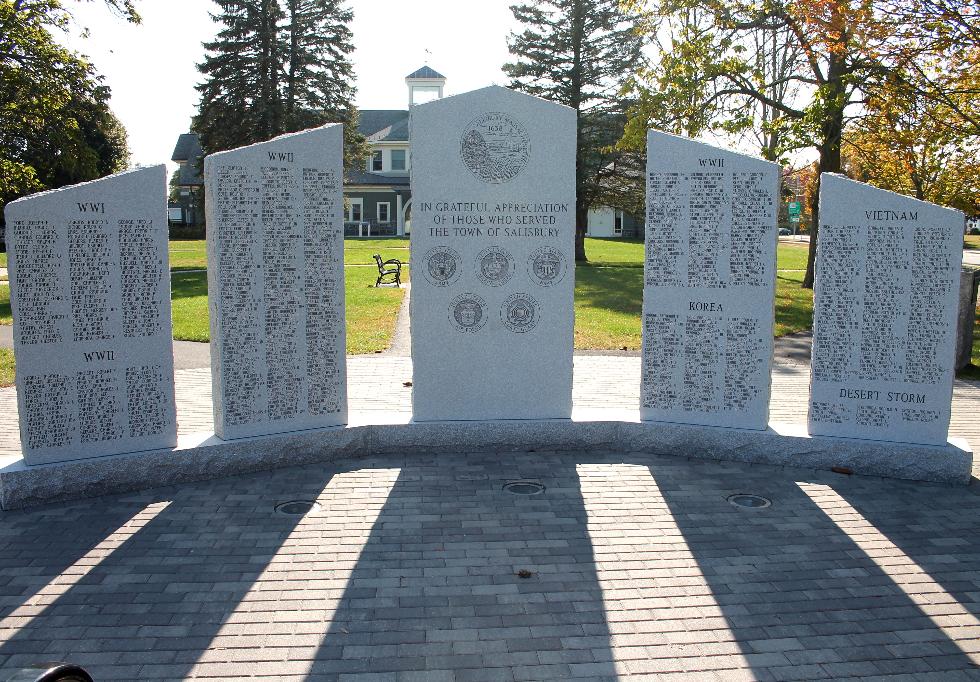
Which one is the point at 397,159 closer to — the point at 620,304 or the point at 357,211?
the point at 357,211

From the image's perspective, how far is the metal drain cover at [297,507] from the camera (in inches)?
243

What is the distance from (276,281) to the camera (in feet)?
23.2

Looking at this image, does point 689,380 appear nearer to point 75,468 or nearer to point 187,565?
point 187,565

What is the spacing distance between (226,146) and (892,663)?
104 feet

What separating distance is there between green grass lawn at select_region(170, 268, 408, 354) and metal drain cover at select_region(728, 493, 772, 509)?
26.8ft

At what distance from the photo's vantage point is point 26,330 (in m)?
6.09

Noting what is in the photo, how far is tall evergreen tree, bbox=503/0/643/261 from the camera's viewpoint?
3309cm

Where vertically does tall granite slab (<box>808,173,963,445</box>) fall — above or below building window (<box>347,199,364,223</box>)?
below

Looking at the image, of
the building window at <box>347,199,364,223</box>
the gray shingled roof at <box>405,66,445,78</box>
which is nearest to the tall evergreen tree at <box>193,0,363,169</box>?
the gray shingled roof at <box>405,66,445,78</box>

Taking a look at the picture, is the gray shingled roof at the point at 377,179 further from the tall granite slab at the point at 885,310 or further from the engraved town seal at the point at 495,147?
the tall granite slab at the point at 885,310

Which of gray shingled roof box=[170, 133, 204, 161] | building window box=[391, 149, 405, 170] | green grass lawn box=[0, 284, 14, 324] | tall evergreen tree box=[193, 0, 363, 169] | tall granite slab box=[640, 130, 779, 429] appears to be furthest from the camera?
gray shingled roof box=[170, 133, 204, 161]

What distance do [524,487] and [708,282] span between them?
2.57m

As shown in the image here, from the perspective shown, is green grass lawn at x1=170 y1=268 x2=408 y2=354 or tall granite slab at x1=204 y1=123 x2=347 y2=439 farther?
green grass lawn at x1=170 y1=268 x2=408 y2=354

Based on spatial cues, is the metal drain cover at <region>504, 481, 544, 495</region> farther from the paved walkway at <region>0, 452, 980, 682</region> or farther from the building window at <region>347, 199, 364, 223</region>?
the building window at <region>347, 199, 364, 223</region>
